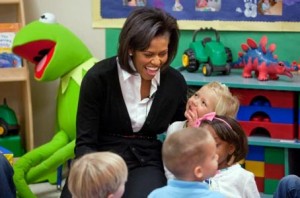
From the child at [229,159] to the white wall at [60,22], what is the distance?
1463 millimetres

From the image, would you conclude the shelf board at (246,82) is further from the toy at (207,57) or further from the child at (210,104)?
the child at (210,104)

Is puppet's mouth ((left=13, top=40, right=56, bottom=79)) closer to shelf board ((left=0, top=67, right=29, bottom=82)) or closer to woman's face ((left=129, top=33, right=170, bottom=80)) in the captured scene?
shelf board ((left=0, top=67, right=29, bottom=82))

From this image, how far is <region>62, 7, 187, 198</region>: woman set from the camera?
1.87m

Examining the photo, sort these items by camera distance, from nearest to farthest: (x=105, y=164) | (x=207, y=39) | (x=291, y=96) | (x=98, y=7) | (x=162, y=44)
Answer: (x=105, y=164) < (x=162, y=44) < (x=291, y=96) < (x=207, y=39) < (x=98, y=7)

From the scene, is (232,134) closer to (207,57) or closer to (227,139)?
(227,139)

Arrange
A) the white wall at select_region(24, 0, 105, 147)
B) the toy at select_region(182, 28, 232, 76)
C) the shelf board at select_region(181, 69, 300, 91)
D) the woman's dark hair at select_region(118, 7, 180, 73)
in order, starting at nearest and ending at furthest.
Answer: the woman's dark hair at select_region(118, 7, 180, 73), the shelf board at select_region(181, 69, 300, 91), the toy at select_region(182, 28, 232, 76), the white wall at select_region(24, 0, 105, 147)

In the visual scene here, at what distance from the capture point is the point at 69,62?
2.73 m

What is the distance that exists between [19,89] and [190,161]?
1.88 meters

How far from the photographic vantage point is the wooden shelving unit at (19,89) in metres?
2.83

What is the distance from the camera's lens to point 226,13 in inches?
109

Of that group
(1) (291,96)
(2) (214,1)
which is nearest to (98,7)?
(2) (214,1)

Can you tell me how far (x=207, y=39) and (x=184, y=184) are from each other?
1.36 m

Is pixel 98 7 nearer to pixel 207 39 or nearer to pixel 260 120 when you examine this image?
pixel 207 39

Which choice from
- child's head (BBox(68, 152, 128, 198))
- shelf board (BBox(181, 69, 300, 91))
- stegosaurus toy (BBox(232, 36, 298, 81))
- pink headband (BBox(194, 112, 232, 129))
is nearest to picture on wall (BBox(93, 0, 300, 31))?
stegosaurus toy (BBox(232, 36, 298, 81))
